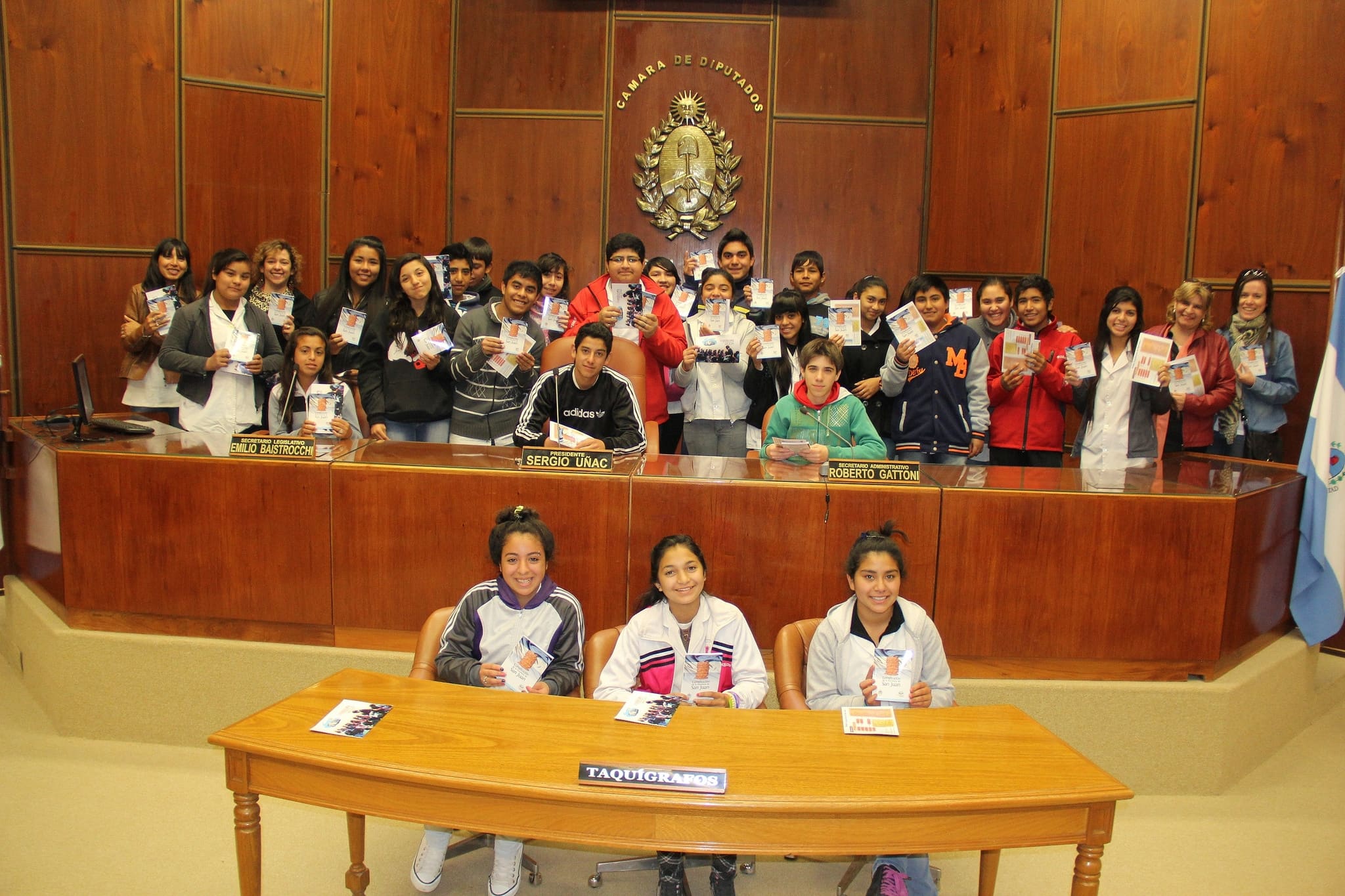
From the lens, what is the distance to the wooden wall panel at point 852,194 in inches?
245

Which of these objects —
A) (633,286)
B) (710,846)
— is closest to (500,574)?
(710,846)

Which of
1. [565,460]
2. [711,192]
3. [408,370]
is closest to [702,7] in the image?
[711,192]

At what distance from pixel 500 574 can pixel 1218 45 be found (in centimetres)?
464

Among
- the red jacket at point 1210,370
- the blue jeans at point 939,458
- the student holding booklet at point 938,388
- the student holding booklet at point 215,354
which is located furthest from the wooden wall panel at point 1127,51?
the student holding booklet at point 215,354

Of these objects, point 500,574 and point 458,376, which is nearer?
point 500,574

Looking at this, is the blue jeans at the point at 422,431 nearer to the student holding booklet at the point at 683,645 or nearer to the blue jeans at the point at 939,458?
the student holding booklet at the point at 683,645

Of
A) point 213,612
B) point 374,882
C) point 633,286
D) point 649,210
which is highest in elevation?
point 649,210

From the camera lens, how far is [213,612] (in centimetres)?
355

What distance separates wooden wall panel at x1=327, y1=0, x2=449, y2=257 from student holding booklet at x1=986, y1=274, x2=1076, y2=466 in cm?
363

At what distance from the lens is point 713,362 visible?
4.63 metres

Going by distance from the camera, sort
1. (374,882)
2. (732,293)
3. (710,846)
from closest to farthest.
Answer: (710,846), (374,882), (732,293)

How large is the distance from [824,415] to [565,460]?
108 centimetres

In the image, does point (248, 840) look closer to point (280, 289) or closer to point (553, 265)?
point (280, 289)

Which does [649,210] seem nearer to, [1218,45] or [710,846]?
[1218,45]
